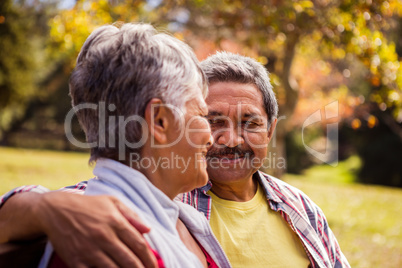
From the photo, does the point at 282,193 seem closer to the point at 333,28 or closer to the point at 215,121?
the point at 215,121

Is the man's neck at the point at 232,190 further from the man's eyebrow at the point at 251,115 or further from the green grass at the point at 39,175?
the green grass at the point at 39,175

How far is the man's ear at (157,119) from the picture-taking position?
4.32 ft

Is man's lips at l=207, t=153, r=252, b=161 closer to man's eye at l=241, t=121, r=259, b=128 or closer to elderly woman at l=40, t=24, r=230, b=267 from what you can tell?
man's eye at l=241, t=121, r=259, b=128

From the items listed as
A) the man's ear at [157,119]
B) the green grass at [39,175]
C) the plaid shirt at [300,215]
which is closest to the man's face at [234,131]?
the plaid shirt at [300,215]

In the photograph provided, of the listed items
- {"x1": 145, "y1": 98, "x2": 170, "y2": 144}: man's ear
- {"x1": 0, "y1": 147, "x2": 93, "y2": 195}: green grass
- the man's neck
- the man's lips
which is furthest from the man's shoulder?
{"x1": 0, "y1": 147, "x2": 93, "y2": 195}: green grass

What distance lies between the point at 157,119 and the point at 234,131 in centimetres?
101

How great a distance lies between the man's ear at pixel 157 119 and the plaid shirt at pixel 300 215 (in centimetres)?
88

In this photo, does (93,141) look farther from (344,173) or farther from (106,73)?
(344,173)

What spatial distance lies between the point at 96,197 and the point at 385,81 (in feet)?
16.5

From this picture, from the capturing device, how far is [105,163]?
4.43 feet

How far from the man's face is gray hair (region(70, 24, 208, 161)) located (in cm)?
86

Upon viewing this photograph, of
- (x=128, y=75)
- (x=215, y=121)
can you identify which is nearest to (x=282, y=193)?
(x=215, y=121)

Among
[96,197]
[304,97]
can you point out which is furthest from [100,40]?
[304,97]

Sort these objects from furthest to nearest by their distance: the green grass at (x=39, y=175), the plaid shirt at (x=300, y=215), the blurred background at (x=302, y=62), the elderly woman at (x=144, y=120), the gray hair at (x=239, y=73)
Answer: the green grass at (x=39, y=175) → the blurred background at (x=302, y=62) → the gray hair at (x=239, y=73) → the plaid shirt at (x=300, y=215) → the elderly woman at (x=144, y=120)
